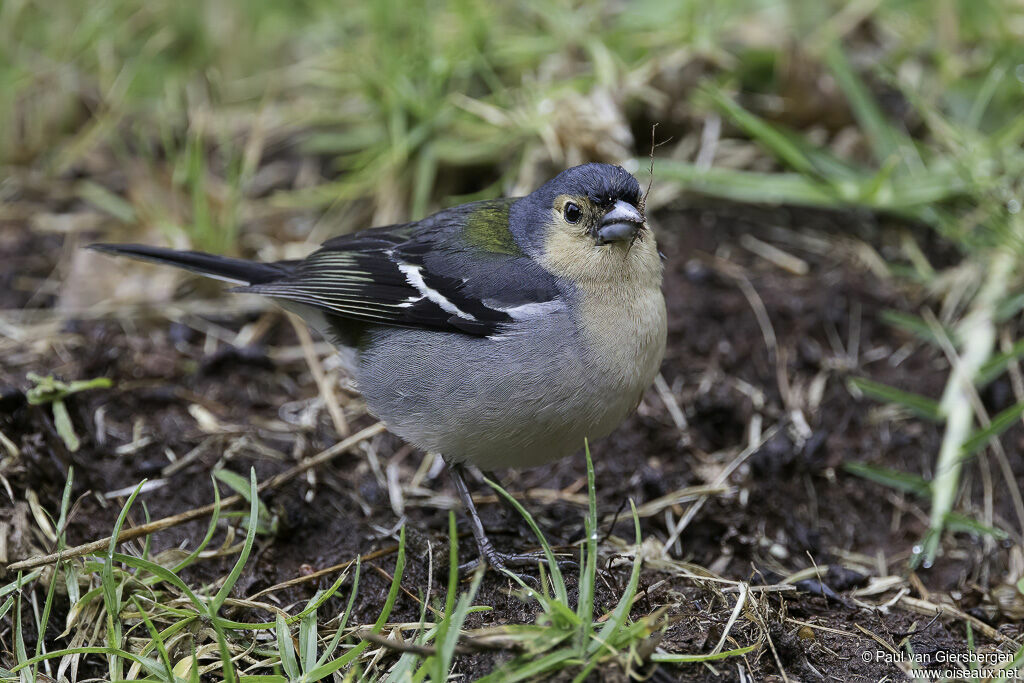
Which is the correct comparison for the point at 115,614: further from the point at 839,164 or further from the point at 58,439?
the point at 839,164

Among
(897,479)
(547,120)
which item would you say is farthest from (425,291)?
(897,479)

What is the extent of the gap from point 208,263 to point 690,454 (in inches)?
82.7


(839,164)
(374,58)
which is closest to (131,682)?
(374,58)

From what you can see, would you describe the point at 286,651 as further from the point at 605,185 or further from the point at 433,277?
the point at 605,185

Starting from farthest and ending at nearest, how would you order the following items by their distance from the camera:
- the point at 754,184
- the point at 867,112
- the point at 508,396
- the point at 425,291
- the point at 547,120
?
A: 1. the point at 867,112
2. the point at 547,120
3. the point at 754,184
4. the point at 425,291
5. the point at 508,396

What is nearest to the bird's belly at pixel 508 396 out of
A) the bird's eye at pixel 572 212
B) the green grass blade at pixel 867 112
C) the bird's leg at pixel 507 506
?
the bird's leg at pixel 507 506

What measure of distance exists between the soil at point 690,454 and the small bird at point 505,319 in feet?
1.36

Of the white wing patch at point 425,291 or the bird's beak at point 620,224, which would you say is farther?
the white wing patch at point 425,291

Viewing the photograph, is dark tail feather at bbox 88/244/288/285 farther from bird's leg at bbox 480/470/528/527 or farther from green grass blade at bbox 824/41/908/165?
green grass blade at bbox 824/41/908/165

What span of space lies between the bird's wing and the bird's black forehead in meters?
0.31

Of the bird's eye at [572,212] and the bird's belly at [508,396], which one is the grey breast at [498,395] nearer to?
the bird's belly at [508,396]

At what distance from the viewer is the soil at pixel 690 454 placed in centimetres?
294

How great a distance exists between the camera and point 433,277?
3424 mm

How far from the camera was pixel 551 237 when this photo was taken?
3357mm
